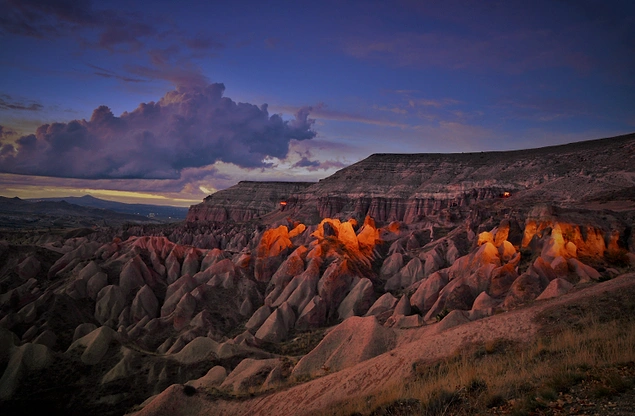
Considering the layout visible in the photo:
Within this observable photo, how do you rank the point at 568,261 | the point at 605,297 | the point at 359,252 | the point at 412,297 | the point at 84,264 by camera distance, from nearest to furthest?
the point at 605,297
the point at 568,261
the point at 412,297
the point at 84,264
the point at 359,252

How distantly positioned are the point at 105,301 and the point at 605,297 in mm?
42643

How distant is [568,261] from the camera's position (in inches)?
1294

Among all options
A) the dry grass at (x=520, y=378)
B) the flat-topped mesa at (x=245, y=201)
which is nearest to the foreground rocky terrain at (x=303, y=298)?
the dry grass at (x=520, y=378)

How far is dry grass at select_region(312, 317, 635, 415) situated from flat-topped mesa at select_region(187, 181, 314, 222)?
386 feet

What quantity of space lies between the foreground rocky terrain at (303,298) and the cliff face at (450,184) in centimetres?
72

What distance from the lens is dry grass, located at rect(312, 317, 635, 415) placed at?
7.54m

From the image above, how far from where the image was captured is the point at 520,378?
833cm

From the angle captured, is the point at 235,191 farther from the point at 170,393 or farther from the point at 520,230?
the point at 170,393

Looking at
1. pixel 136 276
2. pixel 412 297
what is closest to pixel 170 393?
pixel 412 297

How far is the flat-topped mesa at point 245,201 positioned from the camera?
133375 millimetres

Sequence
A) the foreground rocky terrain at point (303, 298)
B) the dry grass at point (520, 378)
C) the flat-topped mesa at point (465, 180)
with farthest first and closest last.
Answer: the flat-topped mesa at point (465, 180) → the foreground rocky terrain at point (303, 298) → the dry grass at point (520, 378)

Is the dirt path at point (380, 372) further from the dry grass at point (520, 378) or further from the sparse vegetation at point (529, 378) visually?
the dry grass at point (520, 378)

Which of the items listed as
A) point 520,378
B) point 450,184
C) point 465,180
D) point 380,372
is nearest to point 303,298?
point 380,372

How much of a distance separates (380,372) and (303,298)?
29.5m
